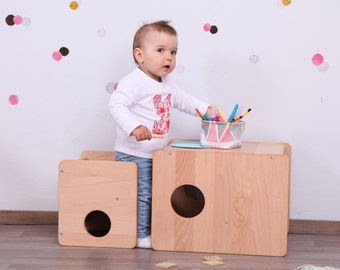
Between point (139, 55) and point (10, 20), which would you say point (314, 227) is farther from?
point (10, 20)

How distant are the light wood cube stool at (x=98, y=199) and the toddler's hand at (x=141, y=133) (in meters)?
0.10

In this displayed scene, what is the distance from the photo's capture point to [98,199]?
5.96ft

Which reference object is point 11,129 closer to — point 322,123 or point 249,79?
point 249,79

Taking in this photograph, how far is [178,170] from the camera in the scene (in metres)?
1.77

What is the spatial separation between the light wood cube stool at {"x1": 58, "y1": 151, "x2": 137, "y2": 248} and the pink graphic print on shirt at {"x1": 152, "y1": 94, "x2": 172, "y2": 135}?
0.15 meters

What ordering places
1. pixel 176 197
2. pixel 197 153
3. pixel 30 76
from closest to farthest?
pixel 197 153
pixel 176 197
pixel 30 76

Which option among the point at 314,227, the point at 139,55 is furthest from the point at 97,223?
the point at 314,227

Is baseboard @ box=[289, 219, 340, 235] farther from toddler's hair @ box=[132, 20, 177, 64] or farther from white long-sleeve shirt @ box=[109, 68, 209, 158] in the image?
toddler's hair @ box=[132, 20, 177, 64]

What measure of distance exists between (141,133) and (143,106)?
0.47 ft

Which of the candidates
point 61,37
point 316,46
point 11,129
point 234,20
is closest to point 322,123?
point 316,46

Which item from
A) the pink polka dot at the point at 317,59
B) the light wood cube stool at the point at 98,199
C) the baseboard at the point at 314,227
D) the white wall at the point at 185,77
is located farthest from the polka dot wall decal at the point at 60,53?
the baseboard at the point at 314,227

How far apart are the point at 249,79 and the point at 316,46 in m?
0.23

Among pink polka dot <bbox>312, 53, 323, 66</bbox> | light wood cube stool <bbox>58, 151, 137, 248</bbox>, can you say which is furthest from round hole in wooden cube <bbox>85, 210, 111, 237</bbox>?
pink polka dot <bbox>312, 53, 323, 66</bbox>

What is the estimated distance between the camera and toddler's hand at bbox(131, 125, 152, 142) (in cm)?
173
